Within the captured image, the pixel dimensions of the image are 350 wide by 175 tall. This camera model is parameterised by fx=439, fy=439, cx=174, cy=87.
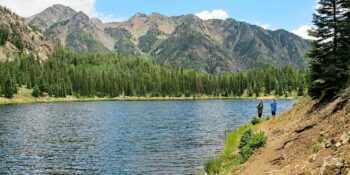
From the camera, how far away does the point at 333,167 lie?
2067 centimetres

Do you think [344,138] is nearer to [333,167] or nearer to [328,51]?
[333,167]

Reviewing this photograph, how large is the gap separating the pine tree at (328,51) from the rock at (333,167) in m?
23.8

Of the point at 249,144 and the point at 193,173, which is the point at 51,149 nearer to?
the point at 193,173

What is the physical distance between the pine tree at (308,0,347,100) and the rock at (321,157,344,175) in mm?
23815

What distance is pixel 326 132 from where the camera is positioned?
101 ft

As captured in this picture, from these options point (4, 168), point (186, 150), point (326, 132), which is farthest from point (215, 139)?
point (326, 132)

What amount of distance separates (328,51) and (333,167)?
2682 centimetres

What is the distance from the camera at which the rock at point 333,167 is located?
20438 millimetres

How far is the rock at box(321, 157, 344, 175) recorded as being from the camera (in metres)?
20.4

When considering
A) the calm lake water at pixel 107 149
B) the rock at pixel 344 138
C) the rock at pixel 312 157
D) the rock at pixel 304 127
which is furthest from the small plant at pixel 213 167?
the rock at pixel 344 138

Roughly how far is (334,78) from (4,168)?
117 feet

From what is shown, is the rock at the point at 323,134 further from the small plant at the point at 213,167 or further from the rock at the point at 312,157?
the small plant at the point at 213,167

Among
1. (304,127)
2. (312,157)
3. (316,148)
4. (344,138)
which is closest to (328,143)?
(316,148)

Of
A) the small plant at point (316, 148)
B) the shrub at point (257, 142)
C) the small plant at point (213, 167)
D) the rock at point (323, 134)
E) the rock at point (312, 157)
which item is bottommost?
the small plant at point (213, 167)
